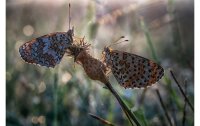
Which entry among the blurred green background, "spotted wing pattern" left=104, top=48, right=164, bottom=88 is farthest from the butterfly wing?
the blurred green background

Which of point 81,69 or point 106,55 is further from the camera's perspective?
point 81,69

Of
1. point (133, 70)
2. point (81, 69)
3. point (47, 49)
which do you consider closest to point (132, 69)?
point (133, 70)

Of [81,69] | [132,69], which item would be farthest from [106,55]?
[81,69]

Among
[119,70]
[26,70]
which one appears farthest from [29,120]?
[119,70]

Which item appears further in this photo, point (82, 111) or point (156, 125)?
point (82, 111)

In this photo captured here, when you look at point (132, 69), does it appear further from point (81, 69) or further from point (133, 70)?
point (81, 69)

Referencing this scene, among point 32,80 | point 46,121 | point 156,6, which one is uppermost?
point 156,6

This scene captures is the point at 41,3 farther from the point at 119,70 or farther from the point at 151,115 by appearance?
the point at 119,70
